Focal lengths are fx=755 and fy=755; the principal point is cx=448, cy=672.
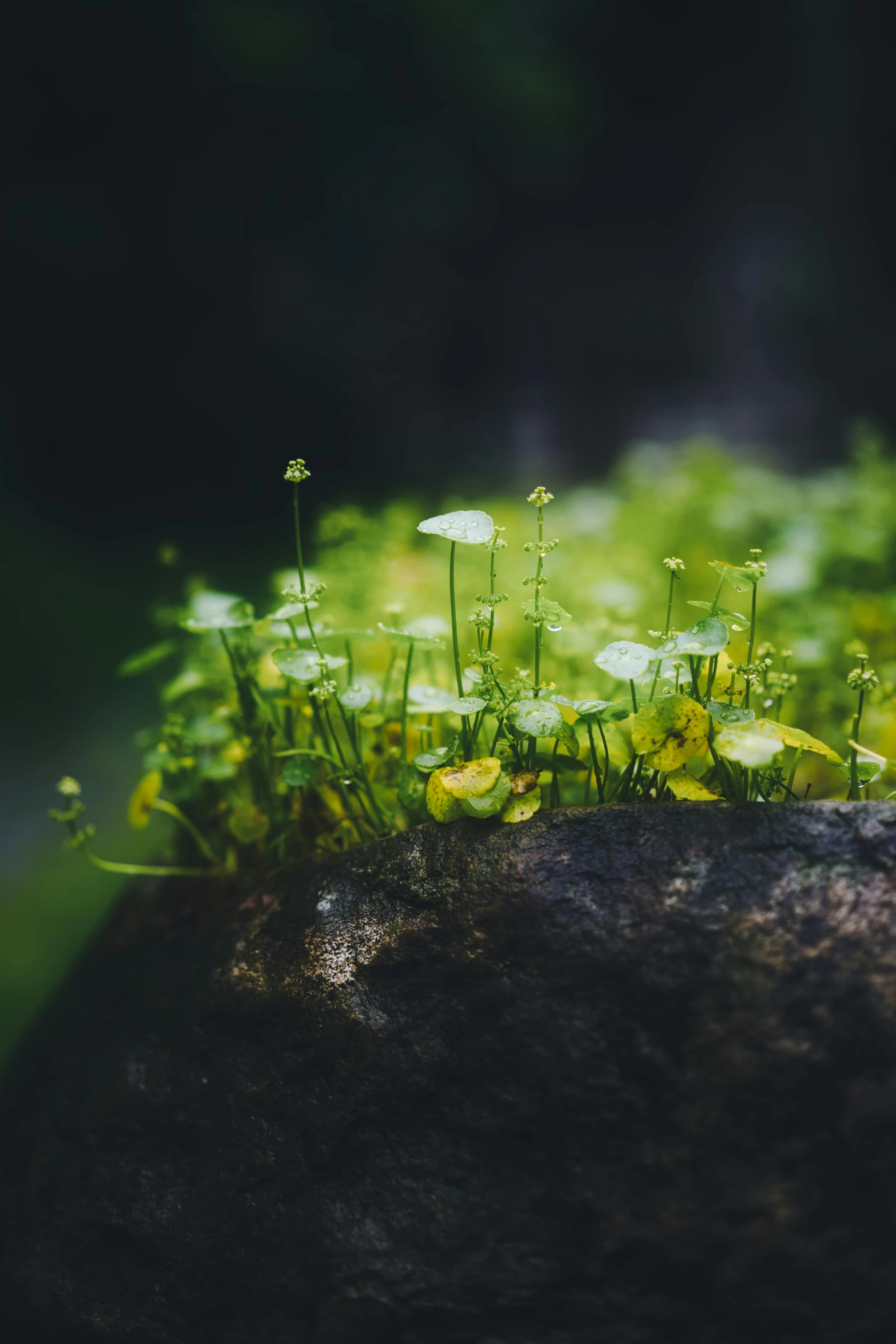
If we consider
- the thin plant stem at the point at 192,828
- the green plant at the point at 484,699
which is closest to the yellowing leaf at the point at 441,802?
the green plant at the point at 484,699

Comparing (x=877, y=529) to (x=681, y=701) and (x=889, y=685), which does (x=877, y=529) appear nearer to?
(x=889, y=685)

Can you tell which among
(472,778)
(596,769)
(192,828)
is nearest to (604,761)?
(596,769)

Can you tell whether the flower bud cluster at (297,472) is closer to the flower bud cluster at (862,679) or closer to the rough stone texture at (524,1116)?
the rough stone texture at (524,1116)

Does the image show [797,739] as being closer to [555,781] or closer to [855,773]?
[855,773]

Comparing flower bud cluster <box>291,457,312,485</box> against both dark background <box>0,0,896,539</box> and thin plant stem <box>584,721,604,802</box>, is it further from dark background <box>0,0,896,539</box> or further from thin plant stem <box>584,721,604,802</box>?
dark background <box>0,0,896,539</box>

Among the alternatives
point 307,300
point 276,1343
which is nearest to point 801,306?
point 307,300
